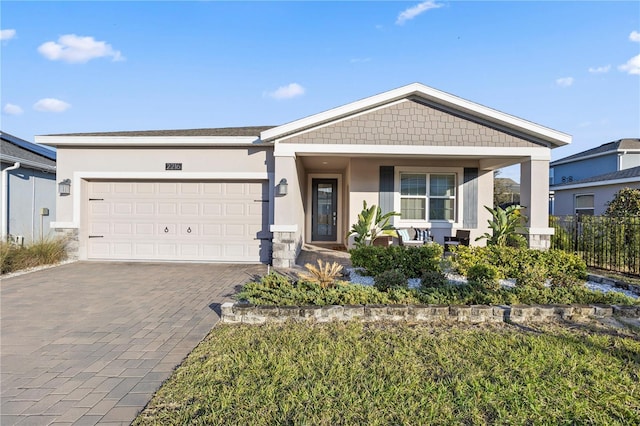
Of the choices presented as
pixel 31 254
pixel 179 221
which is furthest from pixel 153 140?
pixel 31 254

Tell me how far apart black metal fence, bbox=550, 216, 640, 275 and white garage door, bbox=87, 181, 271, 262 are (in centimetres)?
882

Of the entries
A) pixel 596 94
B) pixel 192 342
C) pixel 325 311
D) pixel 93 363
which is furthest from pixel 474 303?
pixel 596 94

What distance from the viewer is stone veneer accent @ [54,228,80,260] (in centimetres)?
892

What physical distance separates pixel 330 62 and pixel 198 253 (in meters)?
8.86

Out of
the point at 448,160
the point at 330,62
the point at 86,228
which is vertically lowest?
the point at 86,228

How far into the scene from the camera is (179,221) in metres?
9.17

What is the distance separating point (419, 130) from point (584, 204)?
14.2m

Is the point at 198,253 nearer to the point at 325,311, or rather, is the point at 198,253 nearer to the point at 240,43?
the point at 325,311

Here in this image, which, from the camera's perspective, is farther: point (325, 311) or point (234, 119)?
point (234, 119)

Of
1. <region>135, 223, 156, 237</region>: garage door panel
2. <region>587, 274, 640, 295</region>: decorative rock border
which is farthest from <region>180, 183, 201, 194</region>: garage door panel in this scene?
<region>587, 274, 640, 295</region>: decorative rock border

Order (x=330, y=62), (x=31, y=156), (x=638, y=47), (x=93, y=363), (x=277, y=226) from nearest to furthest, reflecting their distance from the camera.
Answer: (x=93, y=363), (x=277, y=226), (x=638, y=47), (x=31, y=156), (x=330, y=62)

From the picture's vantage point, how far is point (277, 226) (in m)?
8.29

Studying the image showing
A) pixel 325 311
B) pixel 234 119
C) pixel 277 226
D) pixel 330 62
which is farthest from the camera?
pixel 234 119

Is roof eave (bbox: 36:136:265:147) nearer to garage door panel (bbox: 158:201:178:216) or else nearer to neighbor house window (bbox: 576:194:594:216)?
garage door panel (bbox: 158:201:178:216)
